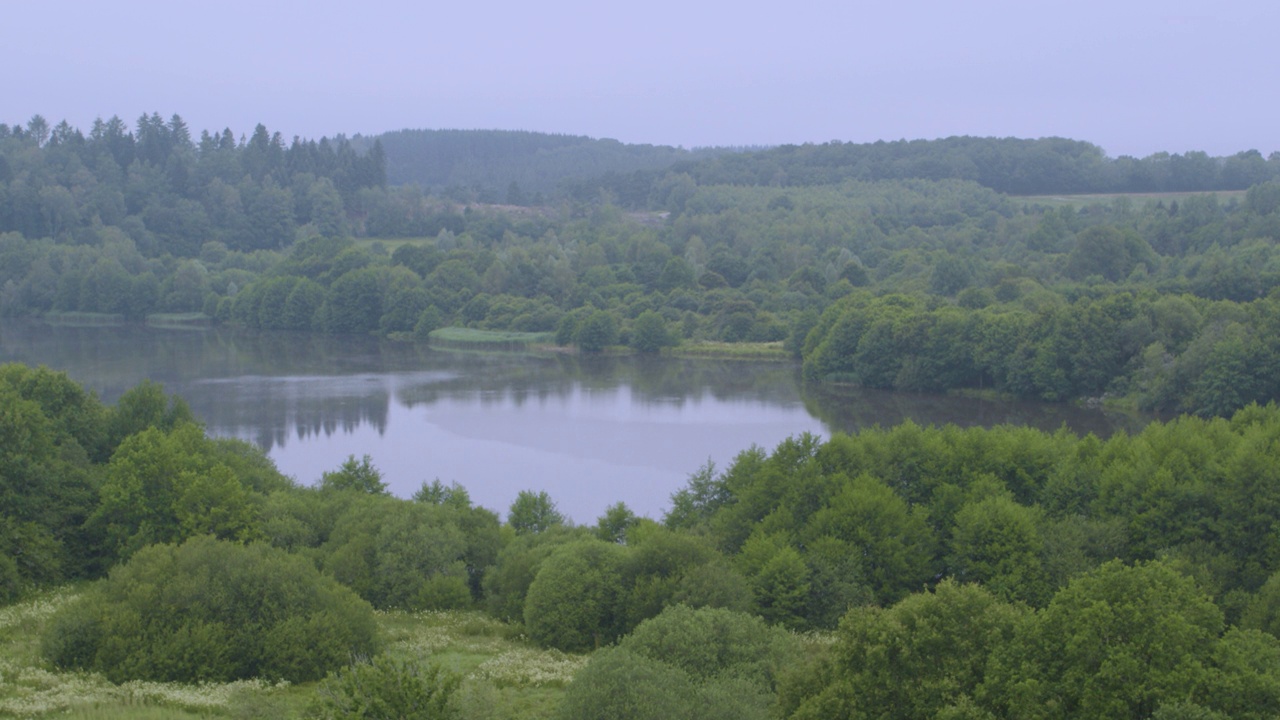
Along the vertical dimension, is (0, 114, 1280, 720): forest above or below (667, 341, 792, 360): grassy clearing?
above

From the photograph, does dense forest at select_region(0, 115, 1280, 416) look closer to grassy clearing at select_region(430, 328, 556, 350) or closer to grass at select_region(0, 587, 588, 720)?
grassy clearing at select_region(430, 328, 556, 350)

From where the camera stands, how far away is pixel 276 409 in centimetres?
5447

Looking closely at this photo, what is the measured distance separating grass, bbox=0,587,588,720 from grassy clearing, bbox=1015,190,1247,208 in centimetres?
10928

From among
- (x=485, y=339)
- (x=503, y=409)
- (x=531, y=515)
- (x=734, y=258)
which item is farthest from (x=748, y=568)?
(x=734, y=258)

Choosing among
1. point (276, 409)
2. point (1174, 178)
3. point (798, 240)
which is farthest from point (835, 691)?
point (1174, 178)

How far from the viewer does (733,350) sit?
257 ft

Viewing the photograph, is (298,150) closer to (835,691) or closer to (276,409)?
(276,409)

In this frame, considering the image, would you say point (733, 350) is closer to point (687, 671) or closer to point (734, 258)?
point (734, 258)

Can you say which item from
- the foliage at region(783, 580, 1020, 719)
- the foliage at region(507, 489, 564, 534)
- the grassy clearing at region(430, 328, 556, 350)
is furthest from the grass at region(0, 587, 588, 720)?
the grassy clearing at region(430, 328, 556, 350)

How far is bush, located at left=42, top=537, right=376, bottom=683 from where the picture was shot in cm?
1741

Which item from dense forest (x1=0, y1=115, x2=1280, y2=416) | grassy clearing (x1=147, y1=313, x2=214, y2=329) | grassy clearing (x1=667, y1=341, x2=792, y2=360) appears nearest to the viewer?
dense forest (x1=0, y1=115, x2=1280, y2=416)

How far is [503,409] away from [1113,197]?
9098cm

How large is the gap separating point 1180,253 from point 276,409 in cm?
6709

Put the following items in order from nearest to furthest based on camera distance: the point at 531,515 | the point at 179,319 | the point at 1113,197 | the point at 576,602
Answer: the point at 576,602 → the point at 531,515 → the point at 179,319 → the point at 1113,197
